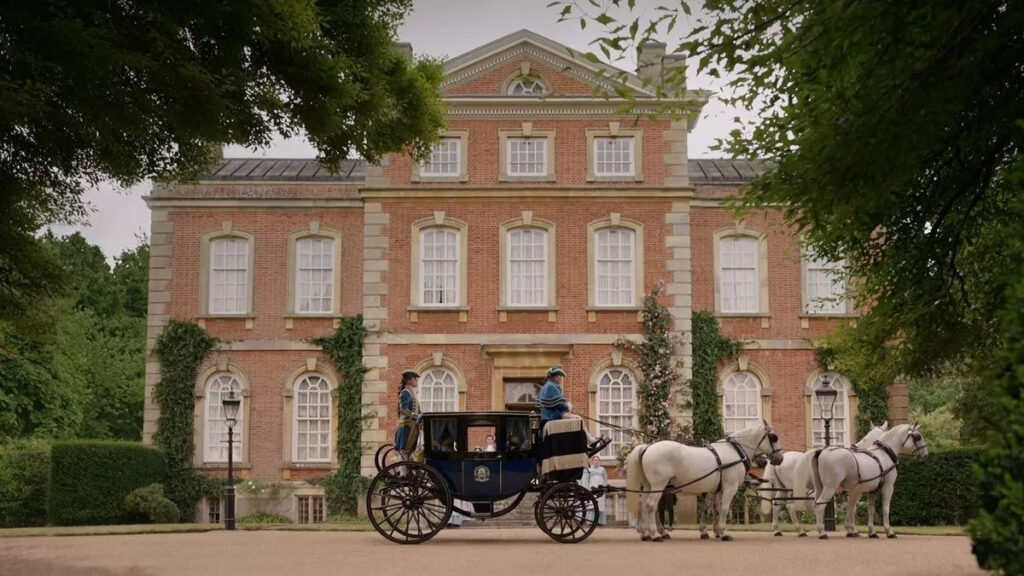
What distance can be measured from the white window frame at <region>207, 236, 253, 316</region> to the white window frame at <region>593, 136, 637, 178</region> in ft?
27.9

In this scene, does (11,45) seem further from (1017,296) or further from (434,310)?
(434,310)

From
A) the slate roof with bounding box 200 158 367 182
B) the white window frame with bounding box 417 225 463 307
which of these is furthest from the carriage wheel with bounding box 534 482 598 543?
the slate roof with bounding box 200 158 367 182

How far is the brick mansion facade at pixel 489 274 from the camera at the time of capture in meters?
25.3

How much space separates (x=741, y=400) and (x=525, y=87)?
891 cm

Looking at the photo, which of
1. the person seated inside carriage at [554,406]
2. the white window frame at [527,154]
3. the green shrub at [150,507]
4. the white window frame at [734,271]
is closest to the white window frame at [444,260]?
the white window frame at [527,154]

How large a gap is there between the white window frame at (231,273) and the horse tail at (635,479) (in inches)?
581

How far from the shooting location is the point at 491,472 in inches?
509

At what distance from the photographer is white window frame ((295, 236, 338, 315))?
26750 mm

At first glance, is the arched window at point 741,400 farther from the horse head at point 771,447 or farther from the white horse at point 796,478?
the horse head at point 771,447

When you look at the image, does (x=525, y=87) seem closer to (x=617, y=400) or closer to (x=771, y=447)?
(x=617, y=400)

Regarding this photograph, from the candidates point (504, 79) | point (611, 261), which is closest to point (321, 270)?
point (504, 79)

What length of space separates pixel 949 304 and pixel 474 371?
46.7 feet

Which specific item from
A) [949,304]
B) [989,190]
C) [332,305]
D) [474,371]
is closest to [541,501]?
[949,304]

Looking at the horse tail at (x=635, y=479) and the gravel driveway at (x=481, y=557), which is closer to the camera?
the gravel driveway at (x=481, y=557)
